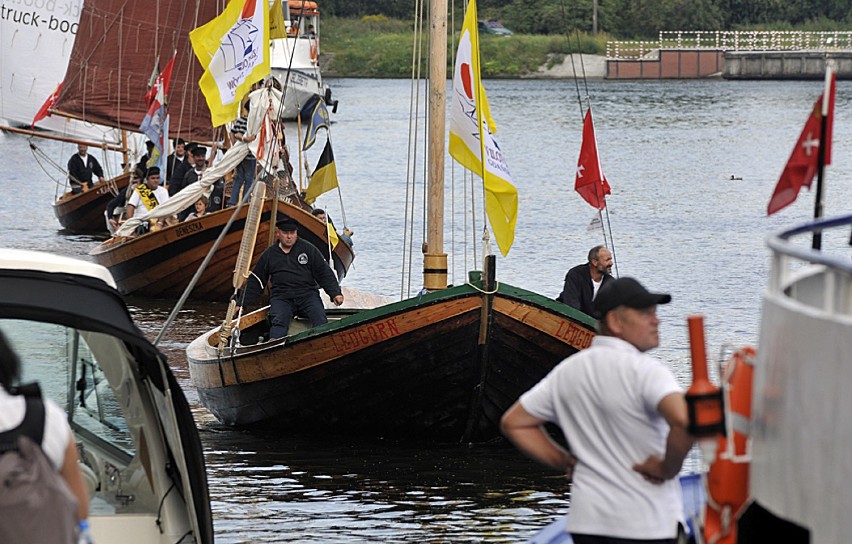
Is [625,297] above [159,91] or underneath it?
above

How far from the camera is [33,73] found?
32.0 metres

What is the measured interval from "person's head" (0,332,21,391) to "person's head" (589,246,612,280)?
27.2 ft

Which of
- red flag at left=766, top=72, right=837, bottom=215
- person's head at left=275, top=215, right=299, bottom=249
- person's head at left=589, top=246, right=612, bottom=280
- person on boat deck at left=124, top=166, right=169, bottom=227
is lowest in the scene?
person on boat deck at left=124, top=166, right=169, bottom=227

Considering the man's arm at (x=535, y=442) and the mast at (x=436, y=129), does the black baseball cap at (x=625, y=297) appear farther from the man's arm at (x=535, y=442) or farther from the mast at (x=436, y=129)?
the mast at (x=436, y=129)

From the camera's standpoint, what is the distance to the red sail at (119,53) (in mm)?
28500

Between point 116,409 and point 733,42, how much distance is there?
360 feet

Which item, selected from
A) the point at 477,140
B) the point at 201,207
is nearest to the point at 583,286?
the point at 477,140

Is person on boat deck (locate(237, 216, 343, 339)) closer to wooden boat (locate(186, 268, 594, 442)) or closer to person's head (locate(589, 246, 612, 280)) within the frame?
wooden boat (locate(186, 268, 594, 442))

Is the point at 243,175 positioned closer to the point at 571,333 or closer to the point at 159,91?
the point at 159,91

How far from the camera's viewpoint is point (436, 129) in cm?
1253

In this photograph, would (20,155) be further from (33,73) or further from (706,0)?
(706,0)

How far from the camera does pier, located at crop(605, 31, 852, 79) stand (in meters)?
105

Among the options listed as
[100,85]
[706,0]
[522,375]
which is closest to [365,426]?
[522,375]

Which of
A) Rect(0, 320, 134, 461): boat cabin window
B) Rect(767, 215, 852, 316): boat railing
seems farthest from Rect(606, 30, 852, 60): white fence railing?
Rect(767, 215, 852, 316): boat railing
